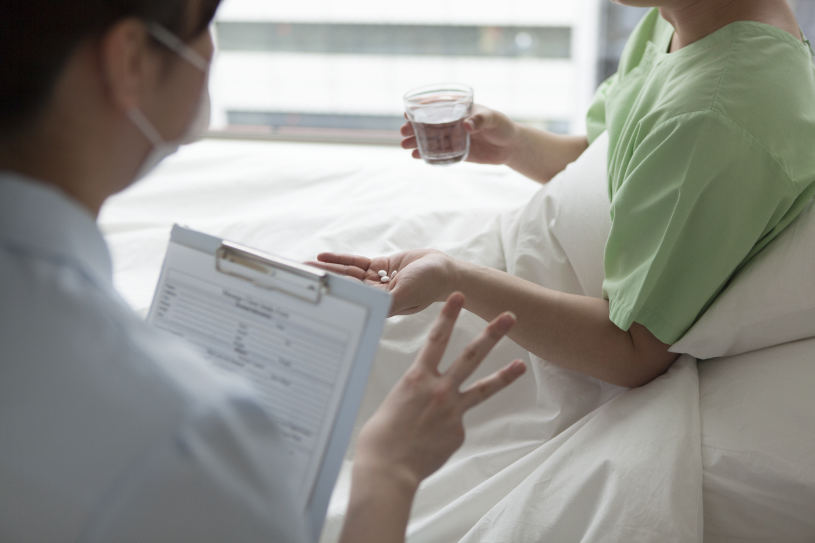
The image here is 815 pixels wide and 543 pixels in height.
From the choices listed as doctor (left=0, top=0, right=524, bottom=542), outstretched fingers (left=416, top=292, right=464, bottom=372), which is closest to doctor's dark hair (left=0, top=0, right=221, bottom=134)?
doctor (left=0, top=0, right=524, bottom=542)

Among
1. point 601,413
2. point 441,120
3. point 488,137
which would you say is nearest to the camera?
point 601,413

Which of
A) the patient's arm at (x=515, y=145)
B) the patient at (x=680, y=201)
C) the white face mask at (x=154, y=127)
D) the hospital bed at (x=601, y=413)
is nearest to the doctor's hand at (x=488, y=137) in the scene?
the patient's arm at (x=515, y=145)

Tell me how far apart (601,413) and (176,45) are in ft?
2.56

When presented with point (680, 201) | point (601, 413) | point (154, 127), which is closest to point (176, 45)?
point (154, 127)

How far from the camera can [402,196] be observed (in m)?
1.81

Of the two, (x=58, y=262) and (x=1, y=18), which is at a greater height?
(x=1, y=18)

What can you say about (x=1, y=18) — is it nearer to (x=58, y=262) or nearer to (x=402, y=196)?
(x=58, y=262)

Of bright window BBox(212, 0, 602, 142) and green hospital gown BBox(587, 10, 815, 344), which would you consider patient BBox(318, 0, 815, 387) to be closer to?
green hospital gown BBox(587, 10, 815, 344)

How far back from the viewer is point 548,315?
1151mm

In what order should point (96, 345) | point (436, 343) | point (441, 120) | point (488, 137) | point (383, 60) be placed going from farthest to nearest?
point (383, 60) → point (488, 137) → point (441, 120) → point (436, 343) → point (96, 345)

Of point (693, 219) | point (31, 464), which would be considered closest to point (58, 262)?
point (31, 464)

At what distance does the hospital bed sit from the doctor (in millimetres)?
484

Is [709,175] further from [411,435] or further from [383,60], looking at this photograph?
[383,60]

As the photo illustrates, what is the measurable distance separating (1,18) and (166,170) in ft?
5.11
